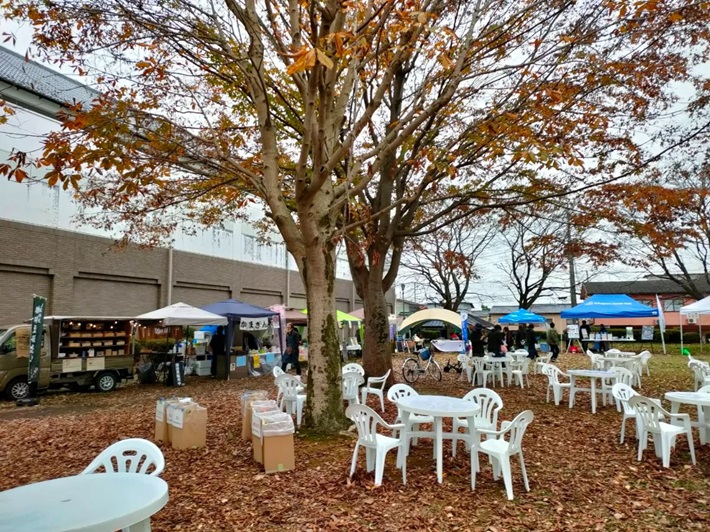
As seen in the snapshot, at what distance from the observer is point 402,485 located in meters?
4.93

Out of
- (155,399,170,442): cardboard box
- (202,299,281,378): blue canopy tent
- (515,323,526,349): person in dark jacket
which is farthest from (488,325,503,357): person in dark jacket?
(155,399,170,442): cardboard box

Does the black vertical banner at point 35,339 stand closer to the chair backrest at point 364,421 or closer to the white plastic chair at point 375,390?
the white plastic chair at point 375,390

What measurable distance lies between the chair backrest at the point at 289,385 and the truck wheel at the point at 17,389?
7.06m

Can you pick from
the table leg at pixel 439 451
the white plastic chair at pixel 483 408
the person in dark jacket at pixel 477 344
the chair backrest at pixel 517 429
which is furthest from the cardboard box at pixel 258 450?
the person in dark jacket at pixel 477 344

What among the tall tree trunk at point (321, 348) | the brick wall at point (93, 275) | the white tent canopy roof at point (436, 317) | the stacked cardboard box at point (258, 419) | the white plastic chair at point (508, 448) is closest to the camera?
the white plastic chair at point (508, 448)

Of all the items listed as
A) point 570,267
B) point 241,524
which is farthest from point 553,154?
point 570,267

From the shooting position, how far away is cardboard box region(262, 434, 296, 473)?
5.30 m

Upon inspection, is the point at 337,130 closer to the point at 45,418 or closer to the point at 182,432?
the point at 182,432

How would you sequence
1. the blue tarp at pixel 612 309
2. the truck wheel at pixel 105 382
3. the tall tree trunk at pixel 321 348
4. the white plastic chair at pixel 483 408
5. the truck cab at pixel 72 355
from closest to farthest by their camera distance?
the white plastic chair at pixel 483 408 < the tall tree trunk at pixel 321 348 < the truck cab at pixel 72 355 < the truck wheel at pixel 105 382 < the blue tarp at pixel 612 309

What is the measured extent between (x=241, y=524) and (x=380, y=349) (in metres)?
7.07

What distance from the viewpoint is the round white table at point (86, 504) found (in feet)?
7.71

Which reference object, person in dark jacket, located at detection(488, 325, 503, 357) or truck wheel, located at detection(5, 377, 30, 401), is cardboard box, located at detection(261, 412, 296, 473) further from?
person in dark jacket, located at detection(488, 325, 503, 357)

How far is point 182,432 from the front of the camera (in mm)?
6328

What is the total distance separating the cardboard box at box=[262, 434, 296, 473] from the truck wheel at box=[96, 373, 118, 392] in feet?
31.5
